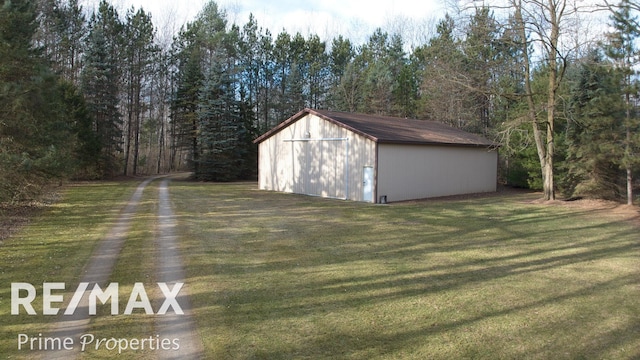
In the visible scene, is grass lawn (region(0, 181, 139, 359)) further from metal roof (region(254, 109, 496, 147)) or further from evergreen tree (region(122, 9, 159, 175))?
evergreen tree (region(122, 9, 159, 175))

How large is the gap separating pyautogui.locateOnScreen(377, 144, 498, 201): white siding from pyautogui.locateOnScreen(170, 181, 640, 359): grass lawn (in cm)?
614

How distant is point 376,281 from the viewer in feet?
23.0

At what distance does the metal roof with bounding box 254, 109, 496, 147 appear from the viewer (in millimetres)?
19344

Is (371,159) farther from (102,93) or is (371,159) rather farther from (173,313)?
(102,93)

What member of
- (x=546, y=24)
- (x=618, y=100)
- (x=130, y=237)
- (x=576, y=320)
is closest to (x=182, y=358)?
(x=576, y=320)

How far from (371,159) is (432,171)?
156 inches

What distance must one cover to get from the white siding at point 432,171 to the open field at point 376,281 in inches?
204

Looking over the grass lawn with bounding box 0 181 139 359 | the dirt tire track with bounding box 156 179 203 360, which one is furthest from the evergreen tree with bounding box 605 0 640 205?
the grass lawn with bounding box 0 181 139 359

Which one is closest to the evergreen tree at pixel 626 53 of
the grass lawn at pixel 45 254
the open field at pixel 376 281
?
the open field at pixel 376 281

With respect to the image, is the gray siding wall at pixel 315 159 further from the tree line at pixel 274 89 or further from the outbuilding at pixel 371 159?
the tree line at pixel 274 89

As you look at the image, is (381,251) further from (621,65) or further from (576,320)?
(621,65)

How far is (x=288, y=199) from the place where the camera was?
20000 mm

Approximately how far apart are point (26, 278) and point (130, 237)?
335cm

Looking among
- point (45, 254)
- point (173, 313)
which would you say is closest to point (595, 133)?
point (173, 313)
